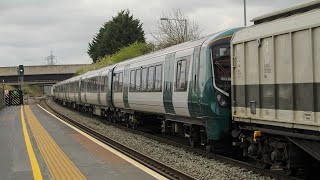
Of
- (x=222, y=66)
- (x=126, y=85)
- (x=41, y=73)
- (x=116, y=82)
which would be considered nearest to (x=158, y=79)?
(x=222, y=66)

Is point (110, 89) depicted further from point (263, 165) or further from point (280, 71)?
point (280, 71)

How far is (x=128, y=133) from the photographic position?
1939cm

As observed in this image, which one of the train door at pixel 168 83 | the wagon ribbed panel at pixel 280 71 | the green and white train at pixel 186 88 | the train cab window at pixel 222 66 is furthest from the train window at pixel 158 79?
→ the wagon ribbed panel at pixel 280 71

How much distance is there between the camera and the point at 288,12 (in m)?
8.37

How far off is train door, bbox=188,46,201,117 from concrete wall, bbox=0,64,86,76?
92.3m

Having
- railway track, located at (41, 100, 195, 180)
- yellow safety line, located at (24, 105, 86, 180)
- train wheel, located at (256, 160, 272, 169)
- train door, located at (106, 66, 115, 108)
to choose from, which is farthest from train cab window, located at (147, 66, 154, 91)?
train door, located at (106, 66, 115, 108)

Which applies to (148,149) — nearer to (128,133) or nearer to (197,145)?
(197,145)

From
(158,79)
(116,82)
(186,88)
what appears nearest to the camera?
(186,88)

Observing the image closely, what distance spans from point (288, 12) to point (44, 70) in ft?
326

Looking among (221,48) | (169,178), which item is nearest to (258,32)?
(221,48)

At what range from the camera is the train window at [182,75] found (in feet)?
41.3

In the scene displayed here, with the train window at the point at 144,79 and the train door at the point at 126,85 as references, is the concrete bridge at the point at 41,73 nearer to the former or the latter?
the train door at the point at 126,85

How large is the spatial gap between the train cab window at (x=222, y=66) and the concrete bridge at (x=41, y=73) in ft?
306

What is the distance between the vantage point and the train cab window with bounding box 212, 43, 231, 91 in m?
11.0
